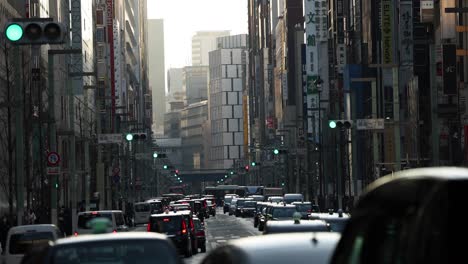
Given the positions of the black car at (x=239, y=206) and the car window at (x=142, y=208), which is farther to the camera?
the black car at (x=239, y=206)

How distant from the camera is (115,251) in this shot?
11.7 m

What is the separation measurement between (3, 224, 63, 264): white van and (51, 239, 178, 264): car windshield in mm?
19693

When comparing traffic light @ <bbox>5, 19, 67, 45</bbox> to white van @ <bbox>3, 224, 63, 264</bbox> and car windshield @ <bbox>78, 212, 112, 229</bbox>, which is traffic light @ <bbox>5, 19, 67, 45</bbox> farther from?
car windshield @ <bbox>78, 212, 112, 229</bbox>

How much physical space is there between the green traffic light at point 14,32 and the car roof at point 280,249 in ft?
54.3

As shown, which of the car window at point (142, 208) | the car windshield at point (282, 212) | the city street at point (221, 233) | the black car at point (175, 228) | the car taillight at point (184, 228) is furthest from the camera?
the car window at point (142, 208)

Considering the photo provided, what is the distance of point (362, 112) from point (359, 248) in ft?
380

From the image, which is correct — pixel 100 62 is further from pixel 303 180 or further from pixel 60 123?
pixel 60 123

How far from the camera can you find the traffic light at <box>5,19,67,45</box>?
25.3 metres

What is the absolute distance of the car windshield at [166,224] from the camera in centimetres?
4400

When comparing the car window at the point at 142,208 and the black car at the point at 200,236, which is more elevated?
the black car at the point at 200,236

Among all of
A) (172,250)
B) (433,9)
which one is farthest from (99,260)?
(433,9)

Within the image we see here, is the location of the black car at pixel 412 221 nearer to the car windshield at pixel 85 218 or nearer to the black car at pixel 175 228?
the black car at pixel 175 228

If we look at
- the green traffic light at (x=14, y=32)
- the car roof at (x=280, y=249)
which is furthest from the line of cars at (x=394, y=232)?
the green traffic light at (x=14, y=32)

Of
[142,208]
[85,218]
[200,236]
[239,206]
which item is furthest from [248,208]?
[85,218]
